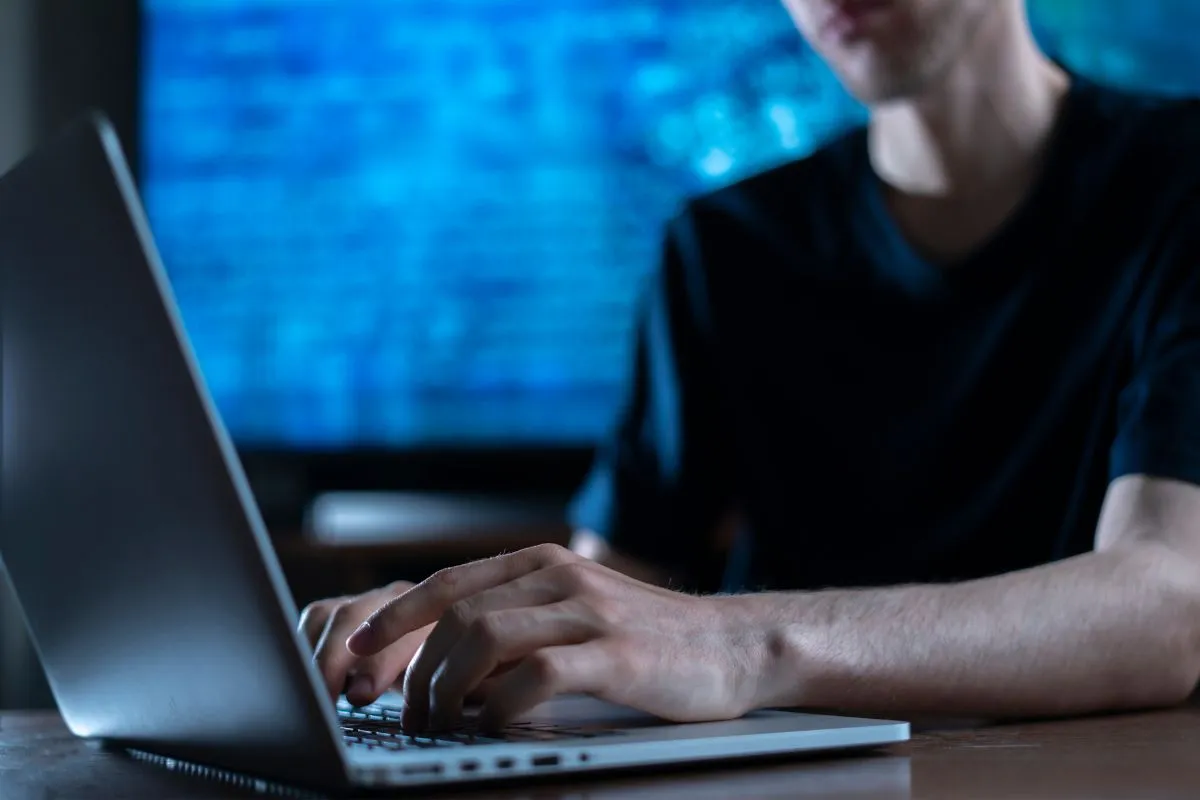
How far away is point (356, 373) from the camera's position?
2213 mm

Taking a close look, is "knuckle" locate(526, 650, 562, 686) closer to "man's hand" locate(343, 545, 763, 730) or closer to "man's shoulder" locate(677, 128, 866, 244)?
"man's hand" locate(343, 545, 763, 730)

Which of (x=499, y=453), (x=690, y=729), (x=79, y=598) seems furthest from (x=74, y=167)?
(x=499, y=453)

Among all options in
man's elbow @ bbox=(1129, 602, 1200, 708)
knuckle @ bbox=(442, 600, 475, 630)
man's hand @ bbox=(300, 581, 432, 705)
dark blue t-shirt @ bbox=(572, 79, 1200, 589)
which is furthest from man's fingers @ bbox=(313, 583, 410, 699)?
dark blue t-shirt @ bbox=(572, 79, 1200, 589)

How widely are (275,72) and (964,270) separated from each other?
55.6 inches

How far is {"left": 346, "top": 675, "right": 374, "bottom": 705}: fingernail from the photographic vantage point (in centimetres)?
66

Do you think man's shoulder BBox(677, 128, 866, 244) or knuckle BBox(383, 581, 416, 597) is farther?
man's shoulder BBox(677, 128, 866, 244)

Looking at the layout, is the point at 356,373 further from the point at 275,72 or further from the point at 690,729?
the point at 690,729

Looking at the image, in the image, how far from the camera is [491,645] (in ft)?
1.84

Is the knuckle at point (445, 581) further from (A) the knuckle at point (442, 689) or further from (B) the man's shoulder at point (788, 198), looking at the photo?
(B) the man's shoulder at point (788, 198)

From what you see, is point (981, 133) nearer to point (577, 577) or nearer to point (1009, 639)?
point (1009, 639)

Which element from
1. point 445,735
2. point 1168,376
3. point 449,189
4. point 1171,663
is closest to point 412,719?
point 445,735

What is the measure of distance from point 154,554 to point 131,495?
2 cm

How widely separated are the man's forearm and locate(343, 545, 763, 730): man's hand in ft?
0.11

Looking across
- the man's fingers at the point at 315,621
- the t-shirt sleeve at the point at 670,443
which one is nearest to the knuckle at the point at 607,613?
the man's fingers at the point at 315,621
